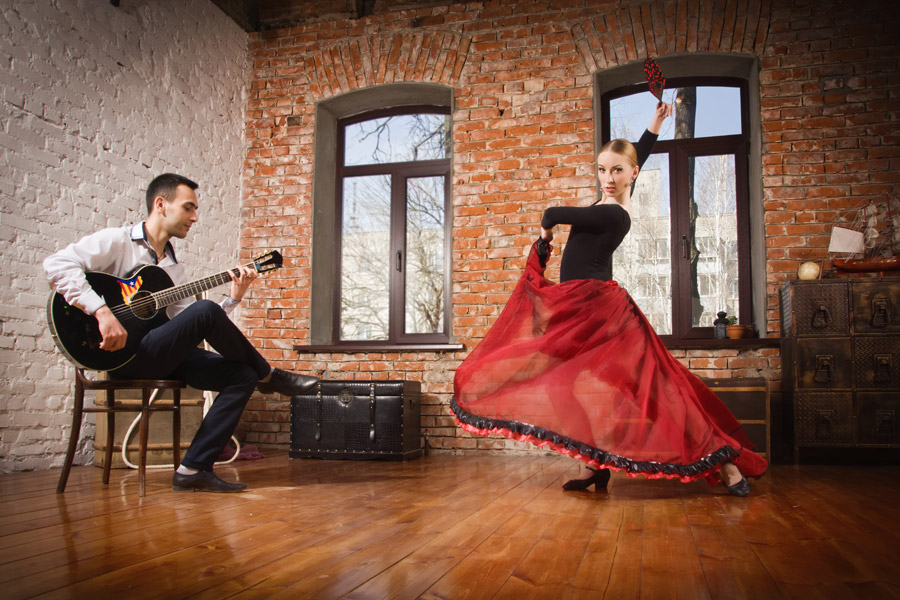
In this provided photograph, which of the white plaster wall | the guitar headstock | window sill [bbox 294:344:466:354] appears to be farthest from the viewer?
window sill [bbox 294:344:466:354]

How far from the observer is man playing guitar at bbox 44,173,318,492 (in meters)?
2.58

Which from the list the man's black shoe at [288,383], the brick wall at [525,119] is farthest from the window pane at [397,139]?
the man's black shoe at [288,383]

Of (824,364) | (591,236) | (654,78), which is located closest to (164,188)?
(591,236)

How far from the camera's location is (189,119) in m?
4.97

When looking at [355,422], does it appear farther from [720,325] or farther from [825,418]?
[825,418]

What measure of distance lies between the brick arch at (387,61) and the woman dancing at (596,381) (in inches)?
101

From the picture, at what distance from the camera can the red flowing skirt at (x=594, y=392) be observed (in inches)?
97.9

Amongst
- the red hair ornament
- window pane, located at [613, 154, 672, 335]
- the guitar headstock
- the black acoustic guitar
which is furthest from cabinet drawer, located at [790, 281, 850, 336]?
the black acoustic guitar

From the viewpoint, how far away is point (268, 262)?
10.3 feet

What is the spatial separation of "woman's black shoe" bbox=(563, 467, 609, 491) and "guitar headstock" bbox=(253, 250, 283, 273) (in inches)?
63.7

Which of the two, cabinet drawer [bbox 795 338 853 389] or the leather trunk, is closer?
cabinet drawer [bbox 795 338 853 389]

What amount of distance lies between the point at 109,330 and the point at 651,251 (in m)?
3.76

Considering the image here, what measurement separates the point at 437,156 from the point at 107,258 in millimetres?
3220

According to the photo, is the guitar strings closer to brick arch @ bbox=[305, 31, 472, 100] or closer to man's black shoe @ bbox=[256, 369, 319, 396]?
man's black shoe @ bbox=[256, 369, 319, 396]
